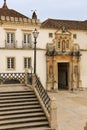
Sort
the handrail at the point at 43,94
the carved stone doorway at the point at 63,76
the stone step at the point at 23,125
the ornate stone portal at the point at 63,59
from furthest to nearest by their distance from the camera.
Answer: the carved stone doorway at the point at 63,76
the ornate stone portal at the point at 63,59
the handrail at the point at 43,94
the stone step at the point at 23,125

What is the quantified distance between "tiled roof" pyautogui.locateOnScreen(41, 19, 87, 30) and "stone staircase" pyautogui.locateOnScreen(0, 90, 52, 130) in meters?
19.9

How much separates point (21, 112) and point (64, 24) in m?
23.8

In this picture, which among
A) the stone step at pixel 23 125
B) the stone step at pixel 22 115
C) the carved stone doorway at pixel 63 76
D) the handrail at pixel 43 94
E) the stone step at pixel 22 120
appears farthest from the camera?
the carved stone doorway at pixel 63 76

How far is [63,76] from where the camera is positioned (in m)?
39.0

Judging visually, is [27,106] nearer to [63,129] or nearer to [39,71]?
[63,129]

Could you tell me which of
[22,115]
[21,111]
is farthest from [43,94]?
[22,115]

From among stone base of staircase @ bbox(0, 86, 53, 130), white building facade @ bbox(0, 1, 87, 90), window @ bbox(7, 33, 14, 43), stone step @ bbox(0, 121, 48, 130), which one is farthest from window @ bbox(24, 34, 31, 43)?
stone step @ bbox(0, 121, 48, 130)

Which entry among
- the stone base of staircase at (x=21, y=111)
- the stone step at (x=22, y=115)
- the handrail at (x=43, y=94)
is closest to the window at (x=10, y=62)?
the handrail at (x=43, y=94)

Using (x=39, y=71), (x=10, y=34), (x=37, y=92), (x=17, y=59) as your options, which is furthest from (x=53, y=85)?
(x=37, y=92)

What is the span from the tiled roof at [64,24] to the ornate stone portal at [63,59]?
2.94ft

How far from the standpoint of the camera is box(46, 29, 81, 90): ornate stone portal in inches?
1394

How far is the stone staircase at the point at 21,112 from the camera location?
13.8 m

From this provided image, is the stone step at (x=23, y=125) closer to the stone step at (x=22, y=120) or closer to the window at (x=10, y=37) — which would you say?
the stone step at (x=22, y=120)

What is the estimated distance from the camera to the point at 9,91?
16.6 meters
